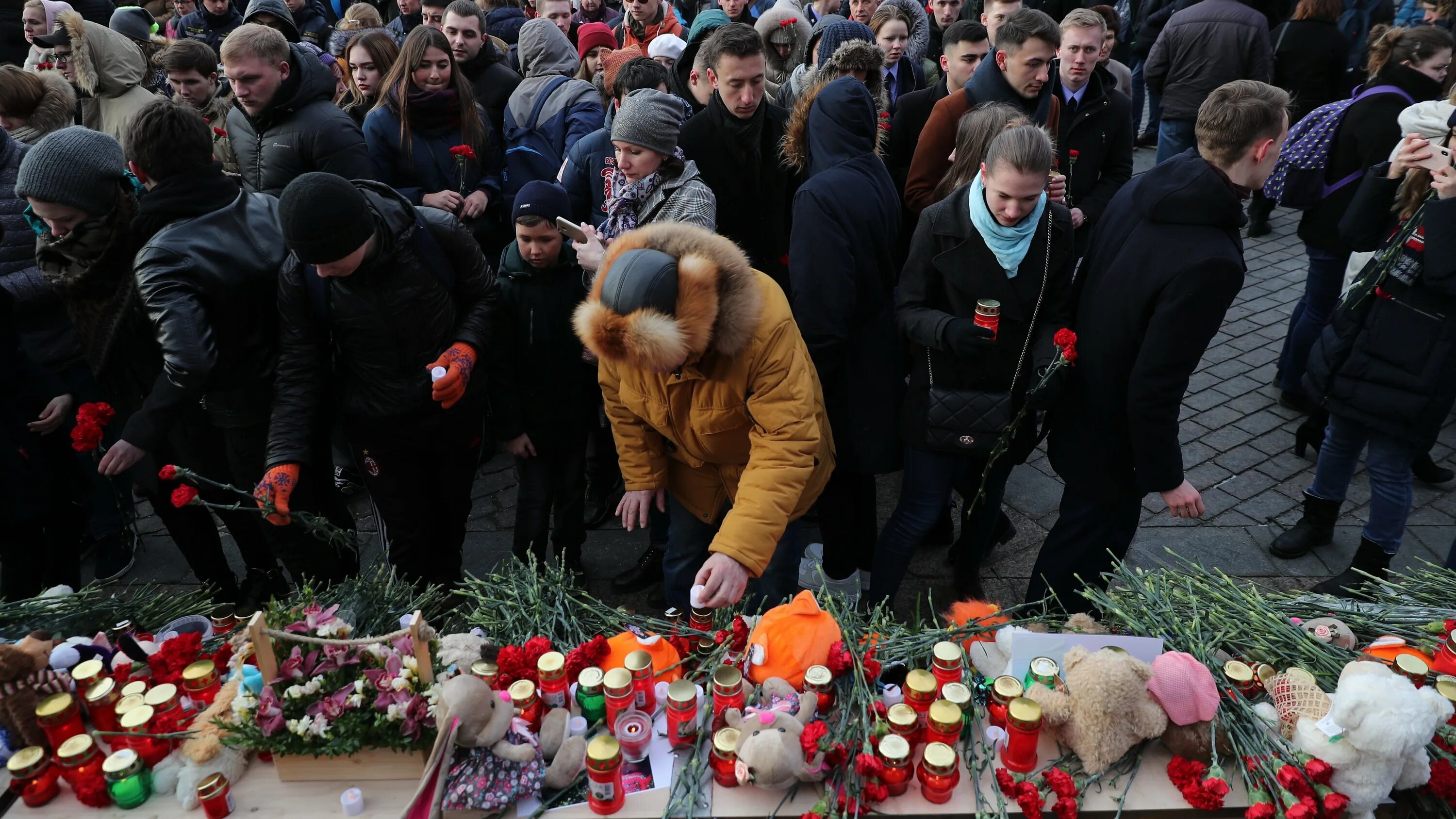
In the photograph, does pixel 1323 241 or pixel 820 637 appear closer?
pixel 820 637

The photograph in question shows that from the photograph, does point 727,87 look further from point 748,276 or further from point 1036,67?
point 748,276

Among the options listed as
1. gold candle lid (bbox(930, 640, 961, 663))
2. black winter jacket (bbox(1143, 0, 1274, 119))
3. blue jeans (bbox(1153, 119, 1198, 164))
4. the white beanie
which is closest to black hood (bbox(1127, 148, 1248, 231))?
gold candle lid (bbox(930, 640, 961, 663))

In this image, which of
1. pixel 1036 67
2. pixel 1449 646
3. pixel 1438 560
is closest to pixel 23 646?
pixel 1449 646

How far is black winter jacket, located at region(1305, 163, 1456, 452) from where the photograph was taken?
342cm

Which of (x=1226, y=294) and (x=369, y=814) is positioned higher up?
(x=1226, y=294)

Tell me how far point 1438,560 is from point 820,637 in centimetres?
374

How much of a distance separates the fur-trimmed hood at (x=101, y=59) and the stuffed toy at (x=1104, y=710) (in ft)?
→ 19.6

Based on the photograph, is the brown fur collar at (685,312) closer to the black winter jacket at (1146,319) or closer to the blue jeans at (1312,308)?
the black winter jacket at (1146,319)

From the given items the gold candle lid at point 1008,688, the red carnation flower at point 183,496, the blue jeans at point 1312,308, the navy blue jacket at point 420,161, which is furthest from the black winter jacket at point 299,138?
the blue jeans at point 1312,308

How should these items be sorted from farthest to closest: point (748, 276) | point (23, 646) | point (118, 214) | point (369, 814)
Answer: point (118, 214)
point (748, 276)
point (23, 646)
point (369, 814)

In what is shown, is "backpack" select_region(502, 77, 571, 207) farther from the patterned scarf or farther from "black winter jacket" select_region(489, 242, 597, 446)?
"black winter jacket" select_region(489, 242, 597, 446)

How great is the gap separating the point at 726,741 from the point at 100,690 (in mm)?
1466

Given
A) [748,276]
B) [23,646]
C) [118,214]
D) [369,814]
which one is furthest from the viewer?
[118,214]

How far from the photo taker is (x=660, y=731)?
7.07 feet
